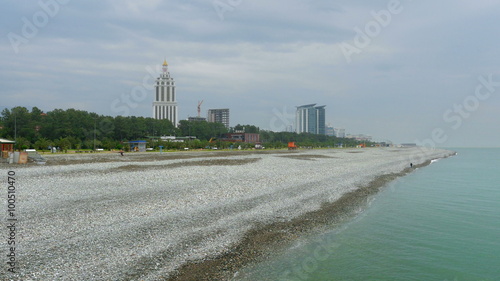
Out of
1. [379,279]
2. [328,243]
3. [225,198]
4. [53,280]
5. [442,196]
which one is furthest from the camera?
[442,196]

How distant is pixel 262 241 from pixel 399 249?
215 inches

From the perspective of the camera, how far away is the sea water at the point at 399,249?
10414 mm

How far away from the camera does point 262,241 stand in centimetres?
1193

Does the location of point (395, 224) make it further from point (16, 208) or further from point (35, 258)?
point (16, 208)

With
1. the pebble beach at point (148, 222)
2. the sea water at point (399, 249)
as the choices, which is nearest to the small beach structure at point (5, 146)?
the pebble beach at point (148, 222)

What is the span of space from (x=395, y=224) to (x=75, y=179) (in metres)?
20.4

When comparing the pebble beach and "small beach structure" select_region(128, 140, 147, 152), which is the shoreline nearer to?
the pebble beach

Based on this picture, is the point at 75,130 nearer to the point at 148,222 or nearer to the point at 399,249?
the point at 148,222

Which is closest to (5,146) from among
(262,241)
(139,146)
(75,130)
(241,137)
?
(139,146)

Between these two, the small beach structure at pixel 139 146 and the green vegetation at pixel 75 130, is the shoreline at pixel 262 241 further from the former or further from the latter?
the small beach structure at pixel 139 146

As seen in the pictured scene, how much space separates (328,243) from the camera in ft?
41.6

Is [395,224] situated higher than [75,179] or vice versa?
[75,179]

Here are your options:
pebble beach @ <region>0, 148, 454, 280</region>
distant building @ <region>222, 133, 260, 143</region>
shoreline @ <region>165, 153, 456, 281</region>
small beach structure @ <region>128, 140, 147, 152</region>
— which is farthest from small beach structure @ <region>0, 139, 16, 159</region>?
distant building @ <region>222, 133, 260, 143</region>

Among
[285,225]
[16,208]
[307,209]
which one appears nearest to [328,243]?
[285,225]
